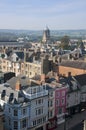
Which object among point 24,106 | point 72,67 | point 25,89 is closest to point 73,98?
point 25,89

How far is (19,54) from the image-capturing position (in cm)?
8119

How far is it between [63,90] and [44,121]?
6808mm

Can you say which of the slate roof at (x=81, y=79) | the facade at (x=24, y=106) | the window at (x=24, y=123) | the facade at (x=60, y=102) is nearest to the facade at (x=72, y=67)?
the slate roof at (x=81, y=79)

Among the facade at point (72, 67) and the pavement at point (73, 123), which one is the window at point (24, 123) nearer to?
the pavement at point (73, 123)

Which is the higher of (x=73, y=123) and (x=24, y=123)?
(x=24, y=123)

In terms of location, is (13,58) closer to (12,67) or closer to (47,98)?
(12,67)

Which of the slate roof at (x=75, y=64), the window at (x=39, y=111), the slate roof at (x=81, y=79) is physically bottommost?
the window at (x=39, y=111)

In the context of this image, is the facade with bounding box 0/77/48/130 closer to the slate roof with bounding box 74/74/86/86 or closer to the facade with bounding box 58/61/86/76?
the slate roof with bounding box 74/74/86/86

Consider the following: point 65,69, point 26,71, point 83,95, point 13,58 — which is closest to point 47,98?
point 83,95

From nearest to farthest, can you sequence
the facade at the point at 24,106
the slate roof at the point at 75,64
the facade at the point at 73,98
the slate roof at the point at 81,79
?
the facade at the point at 24,106, the facade at the point at 73,98, the slate roof at the point at 81,79, the slate roof at the point at 75,64

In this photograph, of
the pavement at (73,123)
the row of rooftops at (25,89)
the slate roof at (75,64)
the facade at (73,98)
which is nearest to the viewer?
the row of rooftops at (25,89)

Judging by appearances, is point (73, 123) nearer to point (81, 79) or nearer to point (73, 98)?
point (73, 98)

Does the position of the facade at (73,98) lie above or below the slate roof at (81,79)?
below

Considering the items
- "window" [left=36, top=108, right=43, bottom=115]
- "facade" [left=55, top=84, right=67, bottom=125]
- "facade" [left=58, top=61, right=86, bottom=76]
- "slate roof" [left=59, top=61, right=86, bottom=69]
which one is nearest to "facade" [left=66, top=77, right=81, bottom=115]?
"facade" [left=55, top=84, right=67, bottom=125]
